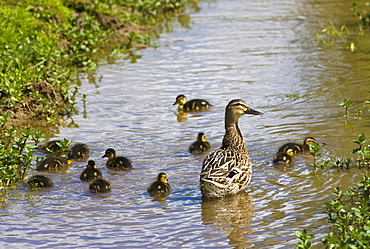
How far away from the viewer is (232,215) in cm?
593

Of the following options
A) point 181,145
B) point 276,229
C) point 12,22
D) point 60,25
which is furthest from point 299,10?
point 276,229

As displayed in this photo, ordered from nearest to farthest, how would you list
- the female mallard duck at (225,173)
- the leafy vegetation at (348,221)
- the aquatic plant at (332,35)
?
the leafy vegetation at (348,221)
the female mallard duck at (225,173)
the aquatic plant at (332,35)

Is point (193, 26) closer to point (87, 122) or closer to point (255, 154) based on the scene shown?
point (87, 122)

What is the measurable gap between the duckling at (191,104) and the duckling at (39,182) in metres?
3.25

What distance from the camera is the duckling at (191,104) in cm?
976

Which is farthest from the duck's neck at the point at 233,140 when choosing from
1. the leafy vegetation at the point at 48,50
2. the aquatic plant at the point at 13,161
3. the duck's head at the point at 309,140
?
the aquatic plant at the point at 13,161

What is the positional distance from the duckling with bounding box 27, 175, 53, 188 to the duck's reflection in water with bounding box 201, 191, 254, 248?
5.80 feet

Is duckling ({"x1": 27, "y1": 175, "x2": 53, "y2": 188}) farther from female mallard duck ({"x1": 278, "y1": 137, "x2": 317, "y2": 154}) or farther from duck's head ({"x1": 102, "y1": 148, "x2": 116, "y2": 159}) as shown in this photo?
female mallard duck ({"x1": 278, "y1": 137, "x2": 317, "y2": 154})

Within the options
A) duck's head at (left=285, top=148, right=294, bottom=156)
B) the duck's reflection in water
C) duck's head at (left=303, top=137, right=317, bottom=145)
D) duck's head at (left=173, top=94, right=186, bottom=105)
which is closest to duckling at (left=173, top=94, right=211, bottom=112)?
duck's head at (left=173, top=94, right=186, bottom=105)

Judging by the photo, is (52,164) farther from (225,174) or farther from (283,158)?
(283,158)

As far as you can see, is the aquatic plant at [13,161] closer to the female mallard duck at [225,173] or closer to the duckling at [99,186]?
the duckling at [99,186]

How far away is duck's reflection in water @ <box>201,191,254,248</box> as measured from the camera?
5.42 m

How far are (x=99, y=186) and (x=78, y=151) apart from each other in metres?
1.36

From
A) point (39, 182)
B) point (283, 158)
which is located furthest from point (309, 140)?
point (39, 182)
